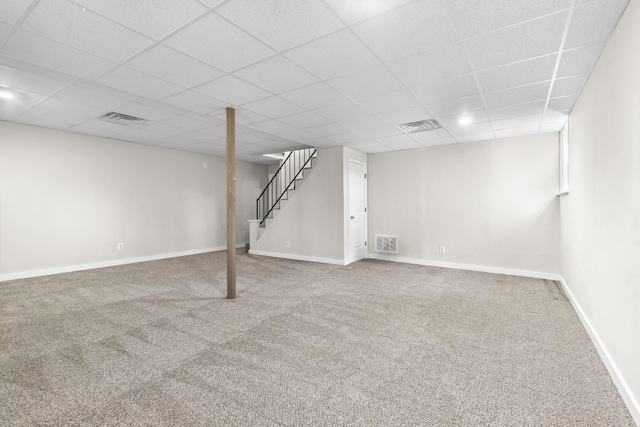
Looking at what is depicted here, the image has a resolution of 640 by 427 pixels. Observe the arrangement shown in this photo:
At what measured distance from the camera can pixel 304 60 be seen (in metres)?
2.68

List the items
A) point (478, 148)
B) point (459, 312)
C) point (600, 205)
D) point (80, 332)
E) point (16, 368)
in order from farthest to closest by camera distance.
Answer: point (478, 148) < point (459, 312) < point (80, 332) < point (600, 205) < point (16, 368)

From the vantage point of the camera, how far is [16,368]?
2180mm

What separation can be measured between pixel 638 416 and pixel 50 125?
767 centimetres

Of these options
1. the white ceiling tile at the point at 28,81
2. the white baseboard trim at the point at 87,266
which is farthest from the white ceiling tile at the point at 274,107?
the white baseboard trim at the point at 87,266

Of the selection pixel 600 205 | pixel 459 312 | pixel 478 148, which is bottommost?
pixel 459 312

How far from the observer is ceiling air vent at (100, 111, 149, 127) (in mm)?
4484

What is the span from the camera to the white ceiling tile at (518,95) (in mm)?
3213

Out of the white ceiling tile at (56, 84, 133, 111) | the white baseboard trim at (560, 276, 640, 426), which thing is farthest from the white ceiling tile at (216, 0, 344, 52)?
the white baseboard trim at (560, 276, 640, 426)

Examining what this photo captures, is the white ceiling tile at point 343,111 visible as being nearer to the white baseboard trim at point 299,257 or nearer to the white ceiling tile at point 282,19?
the white ceiling tile at point 282,19

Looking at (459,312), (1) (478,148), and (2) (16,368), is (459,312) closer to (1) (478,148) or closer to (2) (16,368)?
(1) (478,148)

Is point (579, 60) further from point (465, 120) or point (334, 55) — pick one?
point (334, 55)

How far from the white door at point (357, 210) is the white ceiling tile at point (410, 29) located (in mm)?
3984

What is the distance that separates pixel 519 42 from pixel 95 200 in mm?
7052

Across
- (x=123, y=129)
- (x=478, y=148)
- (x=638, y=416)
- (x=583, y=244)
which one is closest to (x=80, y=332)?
(x=123, y=129)
